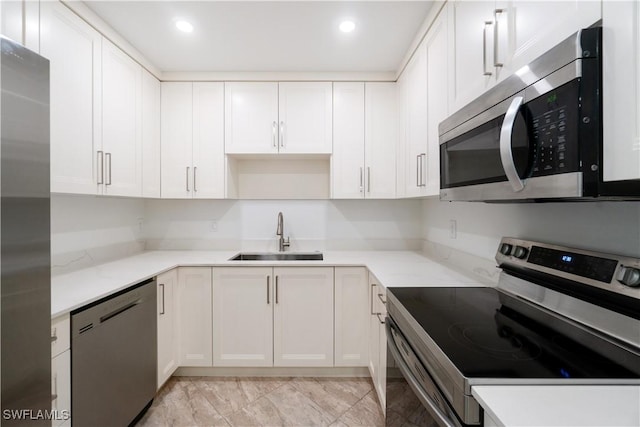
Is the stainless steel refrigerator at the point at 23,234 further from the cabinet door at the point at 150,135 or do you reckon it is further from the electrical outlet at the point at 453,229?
the electrical outlet at the point at 453,229

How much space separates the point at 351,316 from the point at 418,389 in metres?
1.25

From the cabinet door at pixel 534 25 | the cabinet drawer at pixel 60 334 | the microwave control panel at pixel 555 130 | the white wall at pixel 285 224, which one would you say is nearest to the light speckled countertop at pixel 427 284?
the cabinet drawer at pixel 60 334

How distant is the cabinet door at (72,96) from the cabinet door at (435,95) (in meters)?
1.94

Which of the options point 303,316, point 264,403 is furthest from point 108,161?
point 264,403

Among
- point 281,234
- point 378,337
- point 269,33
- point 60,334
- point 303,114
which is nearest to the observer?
point 60,334

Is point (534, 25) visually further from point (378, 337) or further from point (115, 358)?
point (115, 358)

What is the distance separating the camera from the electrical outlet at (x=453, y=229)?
1.94 metres

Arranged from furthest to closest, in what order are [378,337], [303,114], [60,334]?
[303,114] → [378,337] → [60,334]

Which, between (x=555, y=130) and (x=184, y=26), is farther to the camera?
(x=184, y=26)

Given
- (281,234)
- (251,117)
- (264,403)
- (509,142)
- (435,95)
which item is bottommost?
(264,403)

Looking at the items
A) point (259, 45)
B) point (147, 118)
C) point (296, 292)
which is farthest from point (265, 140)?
point (296, 292)

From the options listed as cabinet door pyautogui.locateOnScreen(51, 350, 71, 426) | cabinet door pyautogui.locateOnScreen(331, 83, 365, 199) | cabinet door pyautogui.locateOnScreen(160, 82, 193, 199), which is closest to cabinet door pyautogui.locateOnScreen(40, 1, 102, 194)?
cabinet door pyautogui.locateOnScreen(160, 82, 193, 199)

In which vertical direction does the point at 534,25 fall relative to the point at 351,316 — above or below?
above

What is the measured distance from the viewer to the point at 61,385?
3.76 ft
